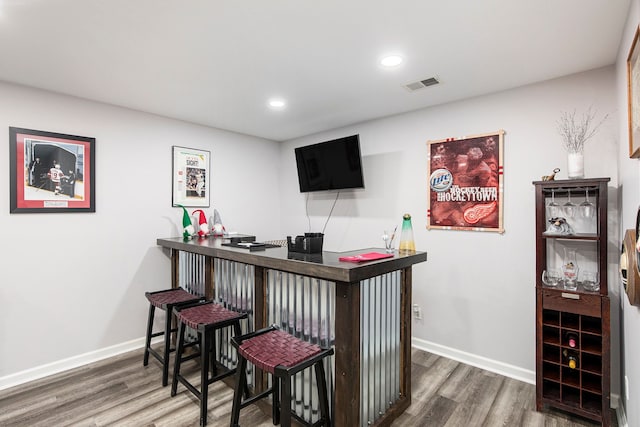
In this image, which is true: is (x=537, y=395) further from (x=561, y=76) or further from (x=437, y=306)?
(x=561, y=76)

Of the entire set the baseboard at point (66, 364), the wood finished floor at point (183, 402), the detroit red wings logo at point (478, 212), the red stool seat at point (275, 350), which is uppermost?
the detroit red wings logo at point (478, 212)

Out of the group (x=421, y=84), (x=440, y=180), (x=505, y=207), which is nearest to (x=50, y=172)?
(x=421, y=84)

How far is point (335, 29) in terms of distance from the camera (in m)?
1.92

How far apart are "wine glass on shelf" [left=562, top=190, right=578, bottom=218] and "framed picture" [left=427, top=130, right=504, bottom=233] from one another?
0.45 metres

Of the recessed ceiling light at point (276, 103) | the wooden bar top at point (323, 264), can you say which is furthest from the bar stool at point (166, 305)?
the recessed ceiling light at point (276, 103)

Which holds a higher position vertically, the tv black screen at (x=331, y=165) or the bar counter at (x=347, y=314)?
the tv black screen at (x=331, y=165)

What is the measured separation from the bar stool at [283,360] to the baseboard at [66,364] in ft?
6.46

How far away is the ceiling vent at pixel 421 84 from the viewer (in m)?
2.62

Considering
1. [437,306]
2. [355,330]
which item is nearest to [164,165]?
[355,330]

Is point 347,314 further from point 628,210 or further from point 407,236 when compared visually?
point 628,210

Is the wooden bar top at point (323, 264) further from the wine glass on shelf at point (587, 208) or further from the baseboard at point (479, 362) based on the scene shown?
the baseboard at point (479, 362)

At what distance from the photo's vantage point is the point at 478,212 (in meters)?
2.98

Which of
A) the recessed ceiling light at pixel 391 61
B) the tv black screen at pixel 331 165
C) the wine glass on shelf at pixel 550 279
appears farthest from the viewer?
the tv black screen at pixel 331 165

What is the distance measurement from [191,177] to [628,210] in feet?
12.5
